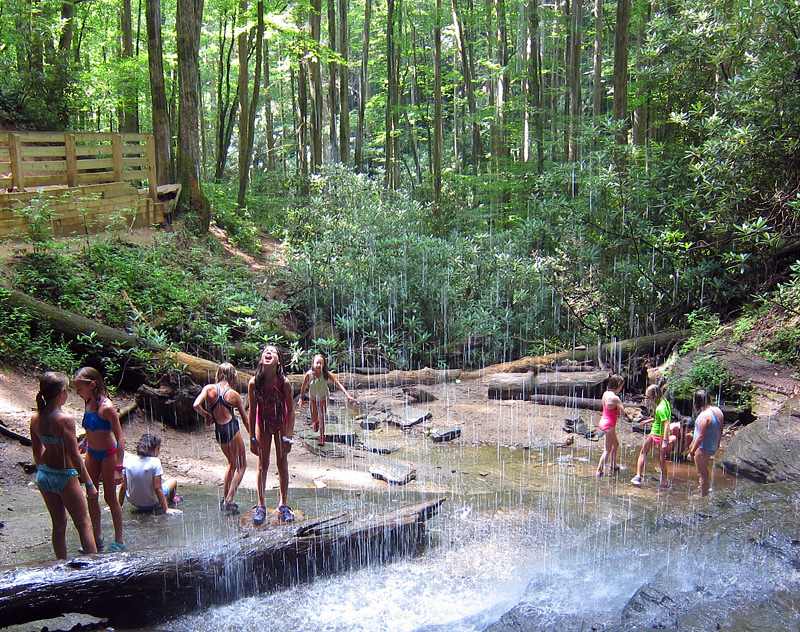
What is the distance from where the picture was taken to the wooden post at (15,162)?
12.6 metres

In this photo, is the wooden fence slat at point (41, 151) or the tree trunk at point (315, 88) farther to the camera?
the tree trunk at point (315, 88)

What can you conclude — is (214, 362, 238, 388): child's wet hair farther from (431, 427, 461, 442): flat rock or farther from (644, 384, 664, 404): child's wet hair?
(644, 384, 664, 404): child's wet hair

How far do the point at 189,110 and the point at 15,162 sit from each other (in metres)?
5.27

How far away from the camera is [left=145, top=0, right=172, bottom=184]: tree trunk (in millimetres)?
16734

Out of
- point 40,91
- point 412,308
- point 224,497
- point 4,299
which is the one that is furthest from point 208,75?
point 224,497

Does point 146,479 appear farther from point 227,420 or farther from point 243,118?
point 243,118

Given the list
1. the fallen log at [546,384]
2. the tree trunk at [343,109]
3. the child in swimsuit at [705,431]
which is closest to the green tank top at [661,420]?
the child in swimsuit at [705,431]

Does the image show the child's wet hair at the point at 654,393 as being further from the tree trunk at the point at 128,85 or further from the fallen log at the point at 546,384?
the tree trunk at the point at 128,85

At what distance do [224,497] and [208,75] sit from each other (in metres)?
38.7

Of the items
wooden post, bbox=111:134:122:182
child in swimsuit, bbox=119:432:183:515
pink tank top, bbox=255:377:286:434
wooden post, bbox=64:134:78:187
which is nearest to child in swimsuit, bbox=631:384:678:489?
pink tank top, bbox=255:377:286:434

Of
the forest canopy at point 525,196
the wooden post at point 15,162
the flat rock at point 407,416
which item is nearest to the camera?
the flat rock at point 407,416

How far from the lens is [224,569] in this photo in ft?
16.5

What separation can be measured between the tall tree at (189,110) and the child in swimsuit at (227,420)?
11.6 metres

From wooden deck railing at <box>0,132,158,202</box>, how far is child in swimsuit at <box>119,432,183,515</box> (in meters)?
9.18
